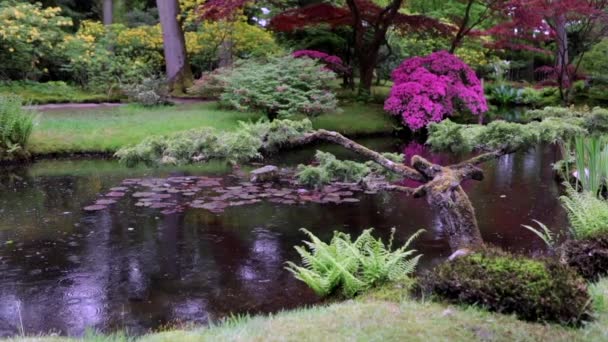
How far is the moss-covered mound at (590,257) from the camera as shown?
441 centimetres

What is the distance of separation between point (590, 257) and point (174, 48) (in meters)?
15.1

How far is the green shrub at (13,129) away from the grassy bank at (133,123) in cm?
35

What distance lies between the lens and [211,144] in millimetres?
6109

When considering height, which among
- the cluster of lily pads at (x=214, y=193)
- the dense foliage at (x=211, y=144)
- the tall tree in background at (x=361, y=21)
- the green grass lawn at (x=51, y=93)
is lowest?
the cluster of lily pads at (x=214, y=193)

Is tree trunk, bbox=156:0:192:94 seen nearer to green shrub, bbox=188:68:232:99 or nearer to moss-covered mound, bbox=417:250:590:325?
green shrub, bbox=188:68:232:99

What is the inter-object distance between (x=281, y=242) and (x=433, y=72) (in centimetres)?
1031

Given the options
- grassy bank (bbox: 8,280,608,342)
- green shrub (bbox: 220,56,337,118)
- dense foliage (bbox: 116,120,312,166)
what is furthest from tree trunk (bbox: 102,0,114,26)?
Answer: grassy bank (bbox: 8,280,608,342)

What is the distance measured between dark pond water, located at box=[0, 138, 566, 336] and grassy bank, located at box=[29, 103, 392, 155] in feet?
5.71

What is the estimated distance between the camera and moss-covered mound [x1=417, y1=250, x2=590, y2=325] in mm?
3264

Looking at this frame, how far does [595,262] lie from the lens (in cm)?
445

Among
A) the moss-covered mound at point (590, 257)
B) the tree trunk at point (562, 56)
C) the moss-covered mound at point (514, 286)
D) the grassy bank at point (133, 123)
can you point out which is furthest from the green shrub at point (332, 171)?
the tree trunk at point (562, 56)

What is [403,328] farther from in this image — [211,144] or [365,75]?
[365,75]

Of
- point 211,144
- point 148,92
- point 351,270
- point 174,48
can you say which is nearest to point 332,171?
point 211,144

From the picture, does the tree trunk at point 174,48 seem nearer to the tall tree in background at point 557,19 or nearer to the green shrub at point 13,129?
the green shrub at point 13,129
